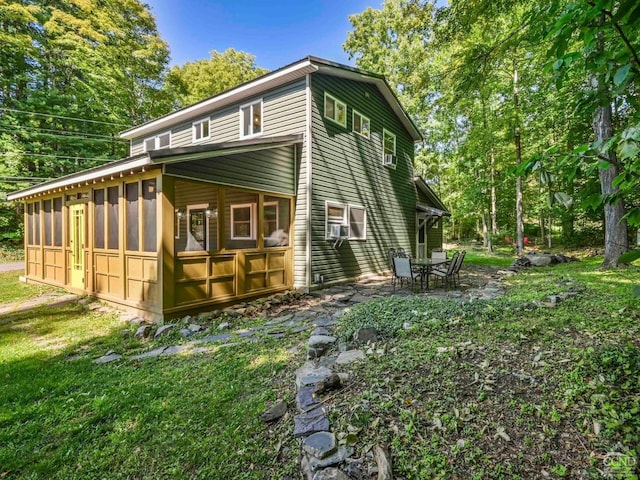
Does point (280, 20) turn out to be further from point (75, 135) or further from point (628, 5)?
point (628, 5)

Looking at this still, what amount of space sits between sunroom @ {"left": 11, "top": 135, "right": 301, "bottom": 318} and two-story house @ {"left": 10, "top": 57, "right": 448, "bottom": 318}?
0.10ft

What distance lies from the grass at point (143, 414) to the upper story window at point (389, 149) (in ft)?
30.6

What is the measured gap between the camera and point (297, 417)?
2.47 m

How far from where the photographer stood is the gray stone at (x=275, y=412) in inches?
103

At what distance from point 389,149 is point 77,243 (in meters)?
10.8

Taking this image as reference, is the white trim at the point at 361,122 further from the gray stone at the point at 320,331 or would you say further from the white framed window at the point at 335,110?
the gray stone at the point at 320,331

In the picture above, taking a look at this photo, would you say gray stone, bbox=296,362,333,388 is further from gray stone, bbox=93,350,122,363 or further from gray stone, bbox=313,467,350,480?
gray stone, bbox=93,350,122,363

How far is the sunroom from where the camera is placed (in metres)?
5.71

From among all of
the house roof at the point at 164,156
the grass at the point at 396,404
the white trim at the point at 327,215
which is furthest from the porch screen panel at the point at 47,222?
the white trim at the point at 327,215

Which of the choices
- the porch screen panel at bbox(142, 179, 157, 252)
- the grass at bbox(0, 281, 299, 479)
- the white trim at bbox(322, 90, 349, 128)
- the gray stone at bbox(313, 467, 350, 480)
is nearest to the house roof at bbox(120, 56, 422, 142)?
the white trim at bbox(322, 90, 349, 128)

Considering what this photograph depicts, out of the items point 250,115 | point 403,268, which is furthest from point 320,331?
point 250,115

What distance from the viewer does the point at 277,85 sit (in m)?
8.74

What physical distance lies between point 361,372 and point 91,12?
2404cm

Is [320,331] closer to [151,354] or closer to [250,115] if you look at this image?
[151,354]
